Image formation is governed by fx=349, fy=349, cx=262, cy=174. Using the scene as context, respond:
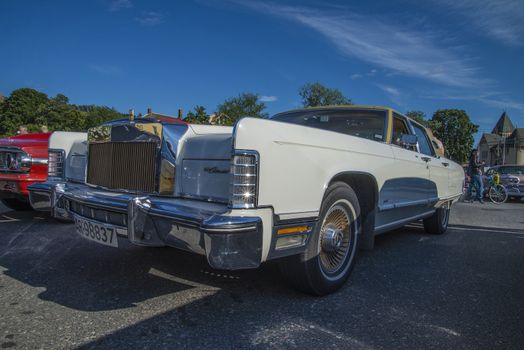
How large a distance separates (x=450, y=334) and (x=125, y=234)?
2.10m

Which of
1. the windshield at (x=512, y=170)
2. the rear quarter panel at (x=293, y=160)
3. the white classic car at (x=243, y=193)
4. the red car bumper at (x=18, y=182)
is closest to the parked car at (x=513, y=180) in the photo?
the windshield at (x=512, y=170)

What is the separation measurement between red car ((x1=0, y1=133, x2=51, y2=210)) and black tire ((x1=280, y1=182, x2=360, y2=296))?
397cm

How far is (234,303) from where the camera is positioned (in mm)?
2381

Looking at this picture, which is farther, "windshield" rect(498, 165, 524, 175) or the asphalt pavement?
"windshield" rect(498, 165, 524, 175)

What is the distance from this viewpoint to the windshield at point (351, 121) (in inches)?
148

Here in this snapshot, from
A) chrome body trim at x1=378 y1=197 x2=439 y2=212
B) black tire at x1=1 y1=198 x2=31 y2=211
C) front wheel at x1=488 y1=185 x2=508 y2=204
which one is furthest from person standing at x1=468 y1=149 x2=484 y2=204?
black tire at x1=1 y1=198 x2=31 y2=211

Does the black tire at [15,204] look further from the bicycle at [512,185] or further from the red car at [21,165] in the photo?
the bicycle at [512,185]

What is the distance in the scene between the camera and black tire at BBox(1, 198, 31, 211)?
5465 millimetres

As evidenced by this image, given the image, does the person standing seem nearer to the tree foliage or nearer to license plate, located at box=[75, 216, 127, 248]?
license plate, located at box=[75, 216, 127, 248]

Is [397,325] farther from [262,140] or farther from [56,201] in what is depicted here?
[56,201]

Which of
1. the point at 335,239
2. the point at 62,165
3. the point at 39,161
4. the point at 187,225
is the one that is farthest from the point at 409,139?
the point at 39,161

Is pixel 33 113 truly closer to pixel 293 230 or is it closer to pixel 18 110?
pixel 18 110

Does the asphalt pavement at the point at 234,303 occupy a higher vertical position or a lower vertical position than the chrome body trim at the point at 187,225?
lower

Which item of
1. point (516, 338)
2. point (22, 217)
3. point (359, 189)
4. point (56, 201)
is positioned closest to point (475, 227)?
point (359, 189)
